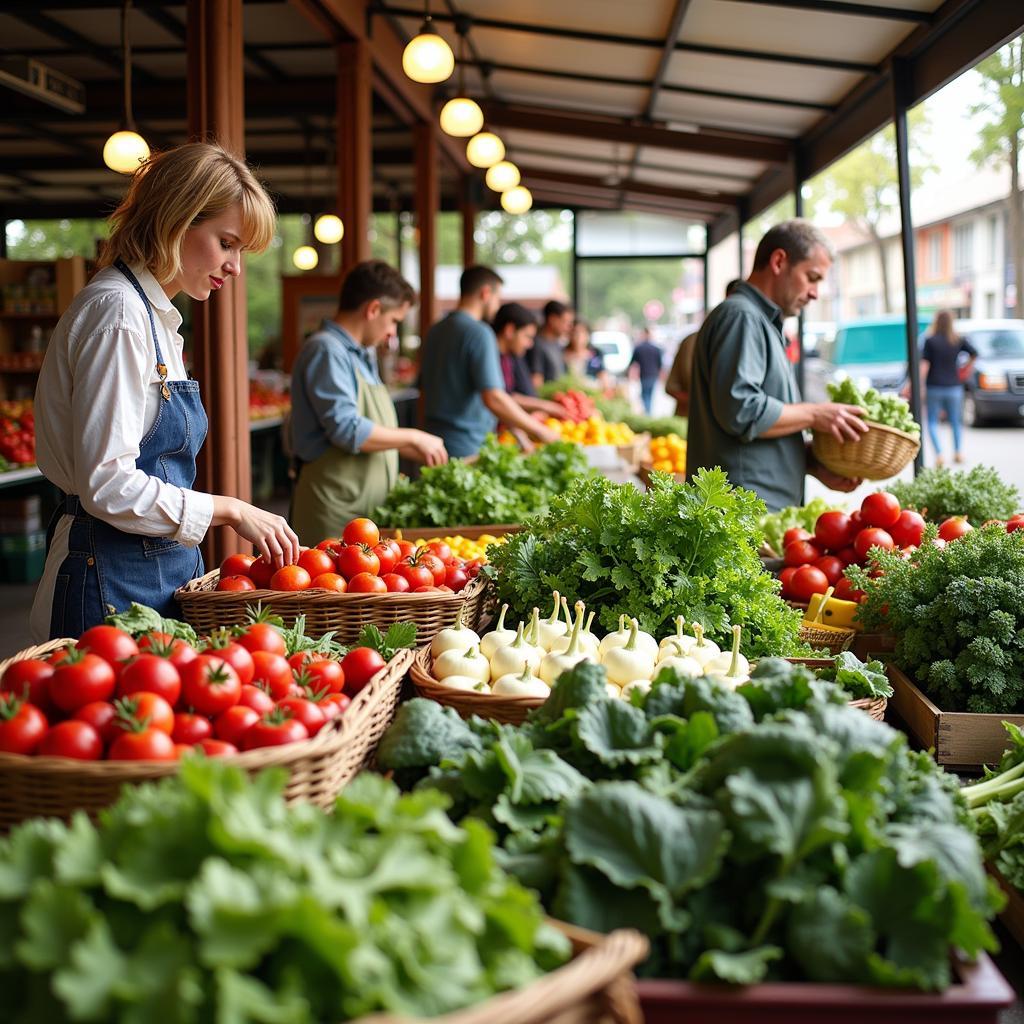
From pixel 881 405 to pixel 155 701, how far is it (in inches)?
130

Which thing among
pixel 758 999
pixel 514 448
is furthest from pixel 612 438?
pixel 758 999

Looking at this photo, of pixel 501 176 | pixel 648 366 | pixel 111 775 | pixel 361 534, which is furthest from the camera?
pixel 648 366

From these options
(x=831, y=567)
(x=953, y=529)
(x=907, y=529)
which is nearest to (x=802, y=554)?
(x=831, y=567)

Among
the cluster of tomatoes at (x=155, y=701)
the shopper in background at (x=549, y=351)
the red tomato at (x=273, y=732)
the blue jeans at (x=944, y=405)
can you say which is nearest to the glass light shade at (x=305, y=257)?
the shopper in background at (x=549, y=351)

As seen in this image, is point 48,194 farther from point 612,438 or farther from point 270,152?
point 612,438

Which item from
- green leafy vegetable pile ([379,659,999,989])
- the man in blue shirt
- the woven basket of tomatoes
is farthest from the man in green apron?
green leafy vegetable pile ([379,659,999,989])

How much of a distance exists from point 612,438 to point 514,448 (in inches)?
110

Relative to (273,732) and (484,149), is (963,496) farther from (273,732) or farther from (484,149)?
(484,149)

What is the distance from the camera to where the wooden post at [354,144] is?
777cm

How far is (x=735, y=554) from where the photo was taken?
8.38ft

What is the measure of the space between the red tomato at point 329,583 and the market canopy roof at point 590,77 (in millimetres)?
1897

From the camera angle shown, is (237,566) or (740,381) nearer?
(237,566)

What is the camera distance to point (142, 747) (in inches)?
60.3

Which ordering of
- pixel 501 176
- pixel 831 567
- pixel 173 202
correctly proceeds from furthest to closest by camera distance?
pixel 501 176, pixel 831 567, pixel 173 202
